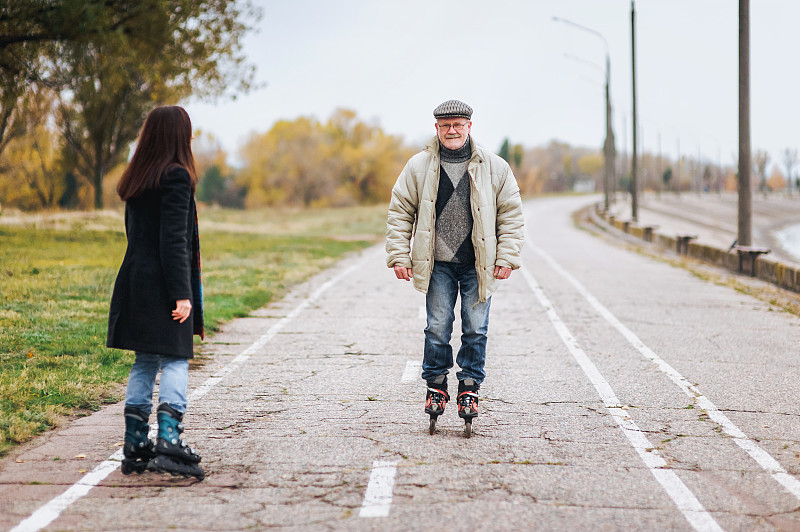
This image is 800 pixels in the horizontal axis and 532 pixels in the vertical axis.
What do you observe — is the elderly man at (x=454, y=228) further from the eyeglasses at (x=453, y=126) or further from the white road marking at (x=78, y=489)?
the white road marking at (x=78, y=489)

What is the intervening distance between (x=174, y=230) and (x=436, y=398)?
215 cm

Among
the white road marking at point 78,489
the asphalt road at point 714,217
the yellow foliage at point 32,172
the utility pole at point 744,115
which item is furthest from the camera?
the yellow foliage at point 32,172

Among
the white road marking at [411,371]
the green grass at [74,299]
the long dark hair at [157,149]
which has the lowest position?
the white road marking at [411,371]

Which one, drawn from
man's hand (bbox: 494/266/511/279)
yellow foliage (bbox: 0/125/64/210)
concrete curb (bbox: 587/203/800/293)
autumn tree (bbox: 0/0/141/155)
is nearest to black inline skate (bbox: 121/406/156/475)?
man's hand (bbox: 494/266/511/279)

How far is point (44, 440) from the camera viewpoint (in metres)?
5.79

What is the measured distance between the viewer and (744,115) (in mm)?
18078

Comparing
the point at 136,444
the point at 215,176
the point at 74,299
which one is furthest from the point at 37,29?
the point at 215,176

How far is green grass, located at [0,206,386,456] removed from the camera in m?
6.87

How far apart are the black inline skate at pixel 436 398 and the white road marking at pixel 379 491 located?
73 cm

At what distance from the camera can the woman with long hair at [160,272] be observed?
15.9ft

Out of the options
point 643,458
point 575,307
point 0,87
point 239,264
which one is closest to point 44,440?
point 643,458

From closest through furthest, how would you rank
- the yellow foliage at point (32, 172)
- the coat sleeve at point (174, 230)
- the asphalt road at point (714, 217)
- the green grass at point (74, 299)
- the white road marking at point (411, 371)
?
the coat sleeve at point (174, 230)
the green grass at point (74, 299)
the white road marking at point (411, 371)
the asphalt road at point (714, 217)
the yellow foliage at point (32, 172)

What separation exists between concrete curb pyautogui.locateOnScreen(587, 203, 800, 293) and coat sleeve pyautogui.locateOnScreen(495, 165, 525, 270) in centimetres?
1133

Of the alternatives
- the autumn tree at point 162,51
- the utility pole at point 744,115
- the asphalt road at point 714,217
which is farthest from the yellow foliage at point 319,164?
the utility pole at point 744,115
